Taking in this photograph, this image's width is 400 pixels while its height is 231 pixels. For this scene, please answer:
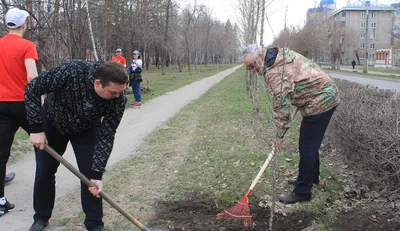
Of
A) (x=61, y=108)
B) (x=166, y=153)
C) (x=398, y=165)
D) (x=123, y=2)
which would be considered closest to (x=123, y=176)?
(x=166, y=153)

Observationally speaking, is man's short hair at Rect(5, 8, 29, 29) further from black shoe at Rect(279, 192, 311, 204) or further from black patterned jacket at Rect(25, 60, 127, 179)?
black shoe at Rect(279, 192, 311, 204)

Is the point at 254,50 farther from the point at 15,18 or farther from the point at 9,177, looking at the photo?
the point at 9,177

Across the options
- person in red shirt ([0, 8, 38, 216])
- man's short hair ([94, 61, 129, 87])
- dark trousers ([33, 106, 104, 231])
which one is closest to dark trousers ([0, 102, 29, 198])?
person in red shirt ([0, 8, 38, 216])

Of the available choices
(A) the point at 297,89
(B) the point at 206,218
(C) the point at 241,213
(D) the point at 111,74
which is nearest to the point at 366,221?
(C) the point at 241,213

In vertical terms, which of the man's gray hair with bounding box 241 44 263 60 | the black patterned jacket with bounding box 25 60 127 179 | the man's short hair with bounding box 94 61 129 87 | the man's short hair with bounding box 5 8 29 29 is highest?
the man's short hair with bounding box 5 8 29 29

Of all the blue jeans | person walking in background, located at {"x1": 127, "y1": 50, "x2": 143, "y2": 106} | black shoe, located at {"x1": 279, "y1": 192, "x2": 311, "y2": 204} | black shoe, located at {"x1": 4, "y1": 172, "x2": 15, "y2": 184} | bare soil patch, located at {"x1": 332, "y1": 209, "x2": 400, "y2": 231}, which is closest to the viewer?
bare soil patch, located at {"x1": 332, "y1": 209, "x2": 400, "y2": 231}

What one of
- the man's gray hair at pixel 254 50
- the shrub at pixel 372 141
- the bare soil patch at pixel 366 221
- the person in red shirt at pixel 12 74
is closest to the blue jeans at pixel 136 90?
the shrub at pixel 372 141

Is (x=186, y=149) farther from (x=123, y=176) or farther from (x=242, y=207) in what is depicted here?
(x=242, y=207)

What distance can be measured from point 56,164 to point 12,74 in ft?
3.87

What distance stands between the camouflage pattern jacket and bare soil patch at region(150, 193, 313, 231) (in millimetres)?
838

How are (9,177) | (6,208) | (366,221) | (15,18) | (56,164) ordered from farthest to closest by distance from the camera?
(9,177) → (6,208) → (15,18) → (366,221) → (56,164)

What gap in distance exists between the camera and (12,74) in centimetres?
377

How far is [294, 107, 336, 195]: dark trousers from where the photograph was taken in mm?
3709

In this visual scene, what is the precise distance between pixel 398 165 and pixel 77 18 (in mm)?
9184
